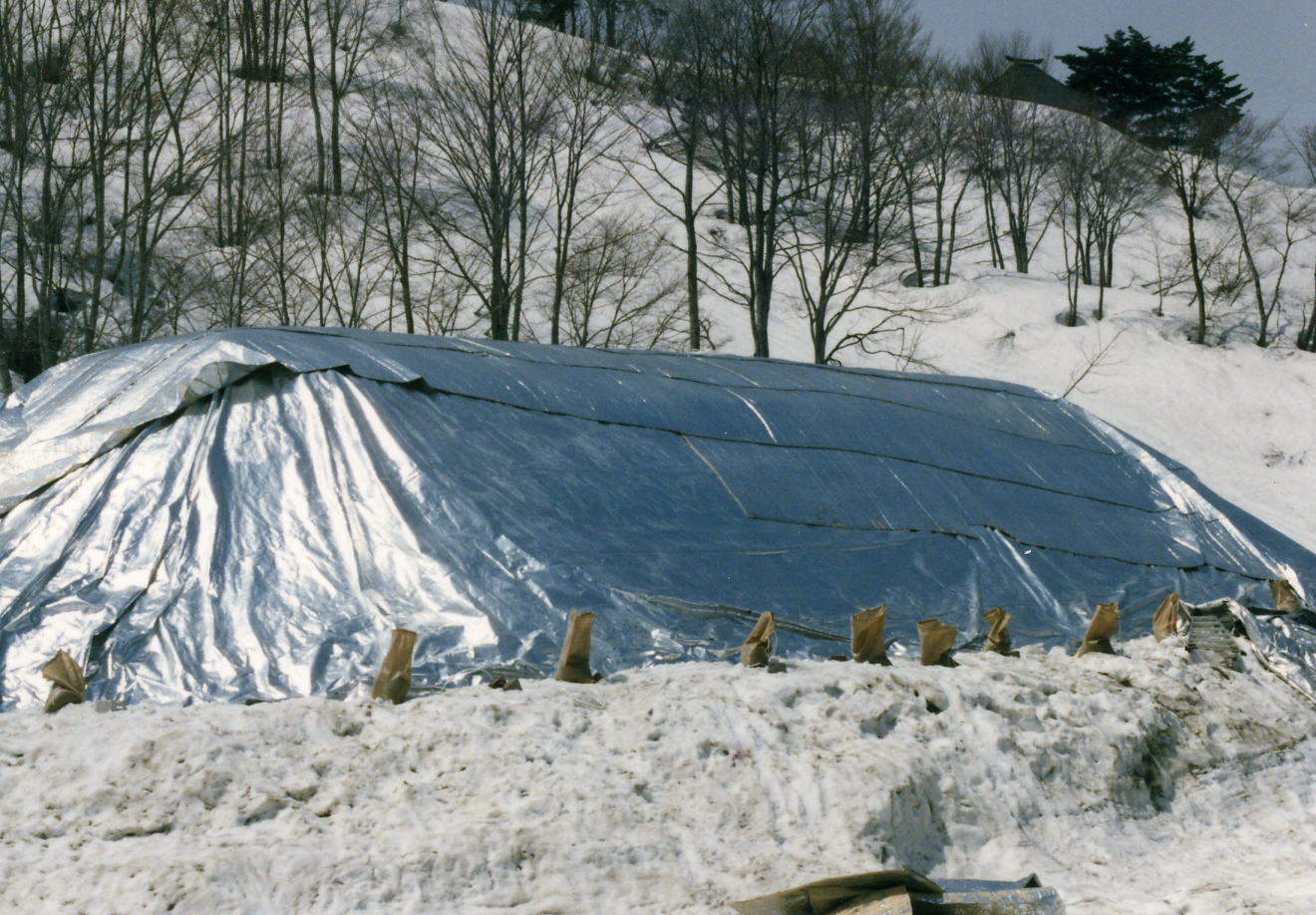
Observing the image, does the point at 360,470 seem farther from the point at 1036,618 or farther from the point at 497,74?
the point at 497,74

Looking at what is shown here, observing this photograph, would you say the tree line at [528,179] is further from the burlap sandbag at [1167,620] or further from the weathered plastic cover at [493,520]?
the burlap sandbag at [1167,620]

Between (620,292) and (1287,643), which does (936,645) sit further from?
(620,292)

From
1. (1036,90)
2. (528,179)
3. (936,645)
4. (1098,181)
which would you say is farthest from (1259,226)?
(936,645)

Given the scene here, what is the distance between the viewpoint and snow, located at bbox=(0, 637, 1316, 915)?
149 inches

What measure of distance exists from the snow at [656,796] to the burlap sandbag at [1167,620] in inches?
58.6

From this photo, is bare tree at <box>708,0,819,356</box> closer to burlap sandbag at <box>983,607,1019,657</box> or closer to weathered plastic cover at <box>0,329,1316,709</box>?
weathered plastic cover at <box>0,329,1316,709</box>

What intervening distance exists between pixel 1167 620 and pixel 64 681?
6198 mm

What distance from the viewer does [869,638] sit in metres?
6.43

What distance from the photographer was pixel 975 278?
2920cm

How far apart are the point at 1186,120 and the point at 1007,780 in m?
37.9

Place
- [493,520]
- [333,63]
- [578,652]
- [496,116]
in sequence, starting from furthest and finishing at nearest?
[333,63] < [496,116] < [493,520] < [578,652]

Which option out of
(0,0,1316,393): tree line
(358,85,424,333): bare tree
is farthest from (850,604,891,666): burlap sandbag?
(358,85,424,333): bare tree

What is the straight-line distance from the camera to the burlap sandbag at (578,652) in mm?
5703

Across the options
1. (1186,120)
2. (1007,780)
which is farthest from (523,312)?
(1186,120)
